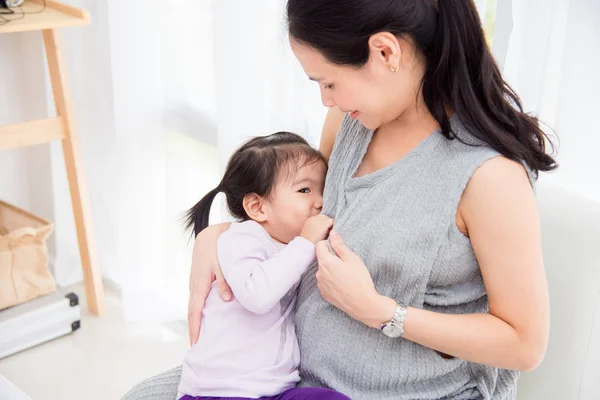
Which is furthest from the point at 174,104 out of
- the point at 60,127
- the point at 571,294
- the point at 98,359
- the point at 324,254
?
the point at 571,294

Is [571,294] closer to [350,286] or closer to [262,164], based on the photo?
[350,286]

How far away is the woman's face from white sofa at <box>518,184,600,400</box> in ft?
1.15

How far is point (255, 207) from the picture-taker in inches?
60.7

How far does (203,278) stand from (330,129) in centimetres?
42

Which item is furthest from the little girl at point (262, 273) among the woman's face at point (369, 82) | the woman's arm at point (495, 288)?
the woman's face at point (369, 82)

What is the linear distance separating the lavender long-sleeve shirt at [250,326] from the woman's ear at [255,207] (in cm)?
4

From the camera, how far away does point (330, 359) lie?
1412 millimetres

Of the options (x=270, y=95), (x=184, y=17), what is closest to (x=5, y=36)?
(x=184, y=17)

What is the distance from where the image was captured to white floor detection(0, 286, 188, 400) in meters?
2.45

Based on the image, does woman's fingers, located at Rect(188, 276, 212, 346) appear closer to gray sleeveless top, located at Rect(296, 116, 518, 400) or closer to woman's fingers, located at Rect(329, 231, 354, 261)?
gray sleeveless top, located at Rect(296, 116, 518, 400)

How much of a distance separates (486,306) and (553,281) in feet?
0.43

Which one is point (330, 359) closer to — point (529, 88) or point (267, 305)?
point (267, 305)

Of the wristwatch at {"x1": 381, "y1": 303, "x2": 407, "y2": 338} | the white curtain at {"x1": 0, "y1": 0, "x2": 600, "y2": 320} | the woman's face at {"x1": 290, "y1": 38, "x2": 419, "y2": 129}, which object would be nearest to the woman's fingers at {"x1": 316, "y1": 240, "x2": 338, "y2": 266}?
the wristwatch at {"x1": 381, "y1": 303, "x2": 407, "y2": 338}

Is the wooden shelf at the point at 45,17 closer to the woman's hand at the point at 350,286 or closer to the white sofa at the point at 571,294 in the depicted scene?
the woman's hand at the point at 350,286
